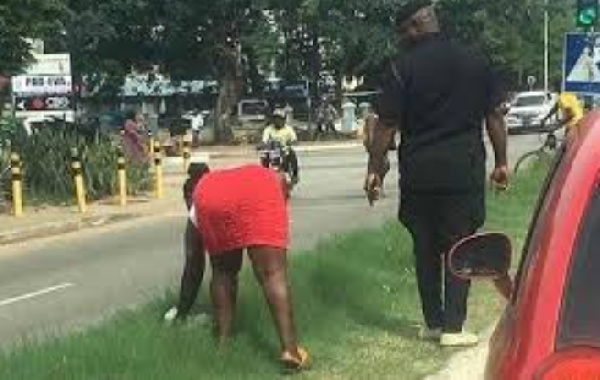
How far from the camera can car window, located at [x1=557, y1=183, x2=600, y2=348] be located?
8.75 feet

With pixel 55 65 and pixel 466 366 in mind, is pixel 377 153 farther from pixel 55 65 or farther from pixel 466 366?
pixel 55 65

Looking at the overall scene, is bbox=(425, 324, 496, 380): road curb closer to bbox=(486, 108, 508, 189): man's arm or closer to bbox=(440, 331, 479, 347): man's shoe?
bbox=(440, 331, 479, 347): man's shoe

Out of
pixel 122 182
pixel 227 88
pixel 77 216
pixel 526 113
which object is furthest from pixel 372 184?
pixel 526 113

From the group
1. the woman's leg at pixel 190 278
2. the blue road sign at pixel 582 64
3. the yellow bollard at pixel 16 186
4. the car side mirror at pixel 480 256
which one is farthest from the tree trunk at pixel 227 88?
the car side mirror at pixel 480 256

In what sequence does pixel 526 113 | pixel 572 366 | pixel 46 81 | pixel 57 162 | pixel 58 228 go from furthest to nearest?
pixel 526 113 → pixel 46 81 → pixel 57 162 → pixel 58 228 → pixel 572 366

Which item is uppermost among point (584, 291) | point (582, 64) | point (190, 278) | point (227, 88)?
point (582, 64)

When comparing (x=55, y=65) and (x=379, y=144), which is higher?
(x=55, y=65)

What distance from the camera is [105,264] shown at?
1463cm

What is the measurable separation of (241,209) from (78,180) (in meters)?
14.6

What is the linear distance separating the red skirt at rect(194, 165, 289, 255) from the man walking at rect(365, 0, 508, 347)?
34.6 inches

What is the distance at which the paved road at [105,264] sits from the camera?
1087cm

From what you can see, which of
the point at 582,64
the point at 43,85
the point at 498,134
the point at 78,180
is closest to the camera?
the point at 498,134

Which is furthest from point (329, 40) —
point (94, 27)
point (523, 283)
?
point (523, 283)

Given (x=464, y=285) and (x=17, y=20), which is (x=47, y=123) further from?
(x=464, y=285)
